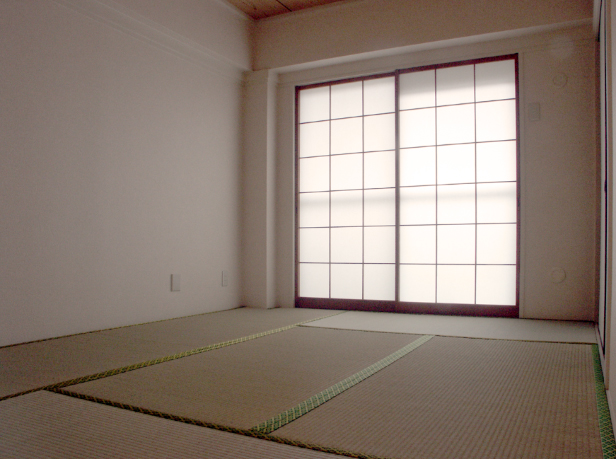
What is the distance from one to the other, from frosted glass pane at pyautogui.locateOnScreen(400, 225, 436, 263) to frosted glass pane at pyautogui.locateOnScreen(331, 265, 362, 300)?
464 millimetres

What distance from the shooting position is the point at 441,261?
165 inches

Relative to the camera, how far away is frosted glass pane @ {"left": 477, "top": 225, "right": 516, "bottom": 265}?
397 centimetres

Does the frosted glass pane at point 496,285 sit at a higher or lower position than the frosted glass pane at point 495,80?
lower

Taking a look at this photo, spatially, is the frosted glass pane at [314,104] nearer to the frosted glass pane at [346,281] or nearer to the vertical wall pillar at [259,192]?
the vertical wall pillar at [259,192]

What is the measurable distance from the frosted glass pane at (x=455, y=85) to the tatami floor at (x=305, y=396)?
2.10 metres

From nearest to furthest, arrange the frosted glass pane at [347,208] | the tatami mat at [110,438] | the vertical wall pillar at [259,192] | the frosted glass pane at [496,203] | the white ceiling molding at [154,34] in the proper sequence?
the tatami mat at [110,438], the white ceiling molding at [154,34], the frosted glass pane at [496,203], the frosted glass pane at [347,208], the vertical wall pillar at [259,192]

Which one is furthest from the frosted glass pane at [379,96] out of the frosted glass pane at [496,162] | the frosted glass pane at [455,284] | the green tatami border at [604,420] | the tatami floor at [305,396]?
the green tatami border at [604,420]

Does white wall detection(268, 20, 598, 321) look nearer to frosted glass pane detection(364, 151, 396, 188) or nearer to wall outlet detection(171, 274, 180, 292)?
frosted glass pane detection(364, 151, 396, 188)

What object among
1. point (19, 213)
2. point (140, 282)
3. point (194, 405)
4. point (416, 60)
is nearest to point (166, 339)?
point (140, 282)

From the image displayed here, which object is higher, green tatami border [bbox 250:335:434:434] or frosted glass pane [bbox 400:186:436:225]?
frosted glass pane [bbox 400:186:436:225]

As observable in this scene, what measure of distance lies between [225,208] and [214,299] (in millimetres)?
847

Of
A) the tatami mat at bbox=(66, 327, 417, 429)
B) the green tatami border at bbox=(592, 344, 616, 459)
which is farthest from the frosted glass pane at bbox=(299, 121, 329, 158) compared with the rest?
the green tatami border at bbox=(592, 344, 616, 459)

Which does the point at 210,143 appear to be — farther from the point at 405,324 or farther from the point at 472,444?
the point at 472,444

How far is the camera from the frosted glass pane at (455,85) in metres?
4.14
